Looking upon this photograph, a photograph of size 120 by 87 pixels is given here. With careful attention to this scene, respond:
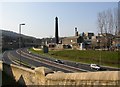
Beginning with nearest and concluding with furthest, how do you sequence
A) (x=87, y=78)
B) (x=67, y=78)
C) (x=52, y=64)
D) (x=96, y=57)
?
(x=87, y=78), (x=67, y=78), (x=52, y=64), (x=96, y=57)

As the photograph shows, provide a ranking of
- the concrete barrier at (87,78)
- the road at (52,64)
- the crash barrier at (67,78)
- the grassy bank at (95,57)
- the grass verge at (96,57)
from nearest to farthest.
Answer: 1. the concrete barrier at (87,78)
2. the crash barrier at (67,78)
3. the road at (52,64)
4. the grass verge at (96,57)
5. the grassy bank at (95,57)

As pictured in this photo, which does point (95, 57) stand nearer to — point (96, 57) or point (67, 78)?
point (96, 57)

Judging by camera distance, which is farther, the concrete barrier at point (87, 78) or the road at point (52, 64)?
the road at point (52, 64)

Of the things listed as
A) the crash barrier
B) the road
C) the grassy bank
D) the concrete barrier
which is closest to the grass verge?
the grassy bank

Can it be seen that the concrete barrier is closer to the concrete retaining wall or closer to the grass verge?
the concrete retaining wall

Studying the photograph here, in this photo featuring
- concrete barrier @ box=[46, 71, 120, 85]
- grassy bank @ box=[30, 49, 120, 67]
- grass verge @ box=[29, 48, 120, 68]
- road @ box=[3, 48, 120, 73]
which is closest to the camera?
concrete barrier @ box=[46, 71, 120, 85]

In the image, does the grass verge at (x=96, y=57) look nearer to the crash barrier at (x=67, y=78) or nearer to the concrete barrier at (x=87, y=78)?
the crash barrier at (x=67, y=78)

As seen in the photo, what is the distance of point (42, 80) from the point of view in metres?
22.2

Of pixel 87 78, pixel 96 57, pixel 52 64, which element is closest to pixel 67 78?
pixel 87 78

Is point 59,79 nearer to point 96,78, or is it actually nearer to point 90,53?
point 96,78

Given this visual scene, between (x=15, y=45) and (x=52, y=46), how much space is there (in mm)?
56922

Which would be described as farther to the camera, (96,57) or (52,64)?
(96,57)

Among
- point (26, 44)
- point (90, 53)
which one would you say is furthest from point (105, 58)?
point (26, 44)

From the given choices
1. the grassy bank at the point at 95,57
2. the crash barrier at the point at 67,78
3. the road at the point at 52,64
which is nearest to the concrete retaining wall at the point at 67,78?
the crash barrier at the point at 67,78
